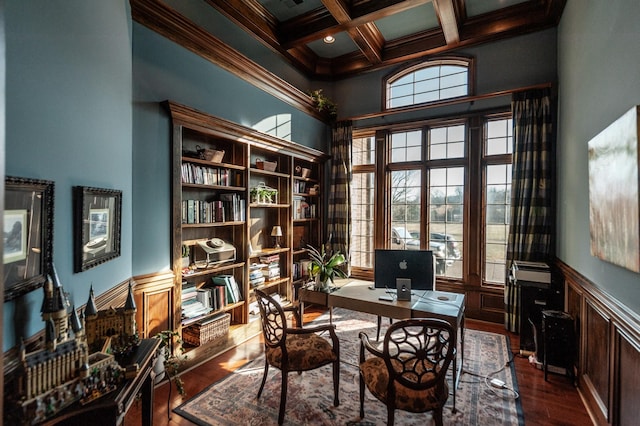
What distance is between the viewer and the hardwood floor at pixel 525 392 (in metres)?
2.12

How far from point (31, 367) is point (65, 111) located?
3.76 feet

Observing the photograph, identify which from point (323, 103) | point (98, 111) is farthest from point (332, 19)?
point (98, 111)

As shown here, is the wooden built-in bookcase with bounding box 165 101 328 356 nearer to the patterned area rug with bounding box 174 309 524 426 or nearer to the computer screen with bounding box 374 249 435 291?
the patterned area rug with bounding box 174 309 524 426

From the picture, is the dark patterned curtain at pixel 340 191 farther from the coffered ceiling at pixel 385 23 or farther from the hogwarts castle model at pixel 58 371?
the hogwarts castle model at pixel 58 371

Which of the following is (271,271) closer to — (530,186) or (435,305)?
(435,305)

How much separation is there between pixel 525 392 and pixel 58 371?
3089 mm

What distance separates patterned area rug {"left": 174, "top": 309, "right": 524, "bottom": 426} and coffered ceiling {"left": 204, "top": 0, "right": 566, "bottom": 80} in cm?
366

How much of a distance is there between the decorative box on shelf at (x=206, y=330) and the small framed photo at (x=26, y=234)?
184 centimetres

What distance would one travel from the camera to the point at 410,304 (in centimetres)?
260

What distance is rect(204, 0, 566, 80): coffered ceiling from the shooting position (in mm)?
3316

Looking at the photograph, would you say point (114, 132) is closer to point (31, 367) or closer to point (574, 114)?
point (31, 367)

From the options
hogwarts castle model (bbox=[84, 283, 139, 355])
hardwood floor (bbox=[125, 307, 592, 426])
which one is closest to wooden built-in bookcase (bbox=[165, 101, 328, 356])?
hardwood floor (bbox=[125, 307, 592, 426])

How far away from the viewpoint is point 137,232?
7.94 ft

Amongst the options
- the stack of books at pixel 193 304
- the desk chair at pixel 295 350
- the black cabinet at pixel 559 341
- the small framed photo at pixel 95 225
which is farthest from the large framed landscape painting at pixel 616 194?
the stack of books at pixel 193 304
